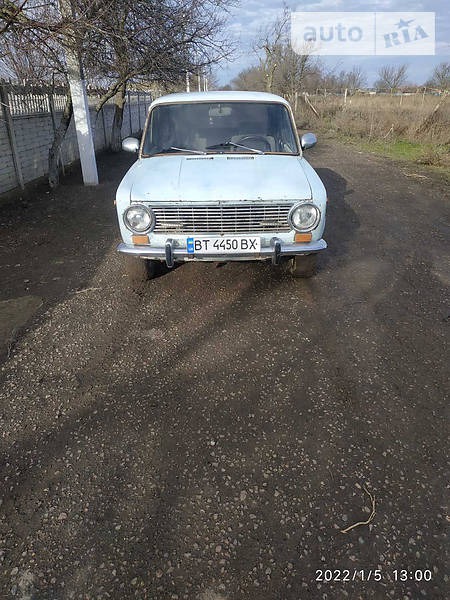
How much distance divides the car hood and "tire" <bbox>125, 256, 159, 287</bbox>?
0.81 metres

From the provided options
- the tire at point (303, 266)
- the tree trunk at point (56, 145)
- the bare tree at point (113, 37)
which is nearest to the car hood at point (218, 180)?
the tire at point (303, 266)

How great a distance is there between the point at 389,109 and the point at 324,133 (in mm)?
3919

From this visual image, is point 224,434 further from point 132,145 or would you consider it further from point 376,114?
point 376,114

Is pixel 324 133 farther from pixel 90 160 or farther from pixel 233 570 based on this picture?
pixel 233 570

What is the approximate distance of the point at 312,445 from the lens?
2445mm

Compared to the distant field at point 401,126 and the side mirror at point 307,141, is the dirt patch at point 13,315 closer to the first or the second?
the side mirror at point 307,141

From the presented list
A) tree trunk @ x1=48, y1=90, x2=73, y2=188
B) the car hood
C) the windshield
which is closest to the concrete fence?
tree trunk @ x1=48, y1=90, x2=73, y2=188

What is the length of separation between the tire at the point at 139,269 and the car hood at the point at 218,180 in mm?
808

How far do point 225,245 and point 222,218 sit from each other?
25cm

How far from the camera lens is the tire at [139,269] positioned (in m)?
4.28

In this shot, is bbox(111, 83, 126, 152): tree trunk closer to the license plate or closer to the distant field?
the distant field

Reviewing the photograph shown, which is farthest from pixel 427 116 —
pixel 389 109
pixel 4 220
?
pixel 4 220

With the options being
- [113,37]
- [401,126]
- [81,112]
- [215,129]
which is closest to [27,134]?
[81,112]

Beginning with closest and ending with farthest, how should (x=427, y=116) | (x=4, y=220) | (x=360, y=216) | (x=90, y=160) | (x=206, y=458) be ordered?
(x=206, y=458)
(x=4, y=220)
(x=360, y=216)
(x=90, y=160)
(x=427, y=116)
